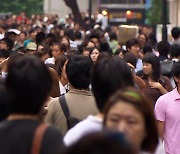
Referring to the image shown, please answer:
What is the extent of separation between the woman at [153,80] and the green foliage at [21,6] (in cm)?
6322

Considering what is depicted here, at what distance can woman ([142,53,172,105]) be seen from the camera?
9797mm

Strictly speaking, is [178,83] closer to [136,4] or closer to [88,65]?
[88,65]

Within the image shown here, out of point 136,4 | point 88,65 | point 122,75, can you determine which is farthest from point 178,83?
point 136,4

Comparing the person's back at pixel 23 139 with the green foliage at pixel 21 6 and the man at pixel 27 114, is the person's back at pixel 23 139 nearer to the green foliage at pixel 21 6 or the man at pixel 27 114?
the man at pixel 27 114

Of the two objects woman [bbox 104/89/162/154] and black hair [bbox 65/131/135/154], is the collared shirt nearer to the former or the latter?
woman [bbox 104/89/162/154]

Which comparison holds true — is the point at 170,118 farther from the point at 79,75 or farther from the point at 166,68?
the point at 166,68

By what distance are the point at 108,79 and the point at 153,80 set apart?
4.87 meters

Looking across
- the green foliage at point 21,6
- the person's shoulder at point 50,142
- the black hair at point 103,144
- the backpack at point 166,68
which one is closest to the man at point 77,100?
the person's shoulder at point 50,142

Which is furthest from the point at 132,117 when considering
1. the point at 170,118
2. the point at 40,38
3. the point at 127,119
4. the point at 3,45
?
the point at 40,38

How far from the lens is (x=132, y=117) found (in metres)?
4.50

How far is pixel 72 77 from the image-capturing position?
7.35m

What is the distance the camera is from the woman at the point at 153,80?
9.80 meters

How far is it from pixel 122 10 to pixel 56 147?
44.0 meters

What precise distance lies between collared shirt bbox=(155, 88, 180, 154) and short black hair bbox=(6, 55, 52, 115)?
345 cm
